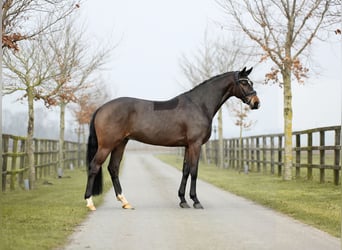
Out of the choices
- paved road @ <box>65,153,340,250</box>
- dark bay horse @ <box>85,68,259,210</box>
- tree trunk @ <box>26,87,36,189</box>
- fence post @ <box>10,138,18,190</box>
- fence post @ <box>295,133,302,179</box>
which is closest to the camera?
paved road @ <box>65,153,340,250</box>

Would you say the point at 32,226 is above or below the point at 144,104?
below

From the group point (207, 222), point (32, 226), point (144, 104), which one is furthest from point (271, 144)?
point (32, 226)

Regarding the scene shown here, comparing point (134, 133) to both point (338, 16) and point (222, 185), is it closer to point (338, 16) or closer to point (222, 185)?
point (338, 16)

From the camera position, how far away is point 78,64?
14984mm

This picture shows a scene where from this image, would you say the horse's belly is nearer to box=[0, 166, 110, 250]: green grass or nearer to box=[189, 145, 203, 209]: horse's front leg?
box=[189, 145, 203, 209]: horse's front leg

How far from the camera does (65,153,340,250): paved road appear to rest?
524 centimetres

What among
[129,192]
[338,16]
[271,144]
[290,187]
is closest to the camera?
[338,16]

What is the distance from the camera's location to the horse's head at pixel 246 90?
8523 millimetres

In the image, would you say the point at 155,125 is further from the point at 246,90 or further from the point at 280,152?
the point at 280,152

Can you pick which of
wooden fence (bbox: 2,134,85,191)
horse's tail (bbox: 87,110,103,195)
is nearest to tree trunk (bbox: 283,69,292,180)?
wooden fence (bbox: 2,134,85,191)

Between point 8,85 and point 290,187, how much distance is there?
741cm

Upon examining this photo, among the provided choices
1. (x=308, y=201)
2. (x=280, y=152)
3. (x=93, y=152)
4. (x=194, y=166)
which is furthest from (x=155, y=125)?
(x=280, y=152)

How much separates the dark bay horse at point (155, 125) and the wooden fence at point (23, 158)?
4624mm

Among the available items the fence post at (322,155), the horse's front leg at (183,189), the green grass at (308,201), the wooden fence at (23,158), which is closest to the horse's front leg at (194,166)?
the horse's front leg at (183,189)
